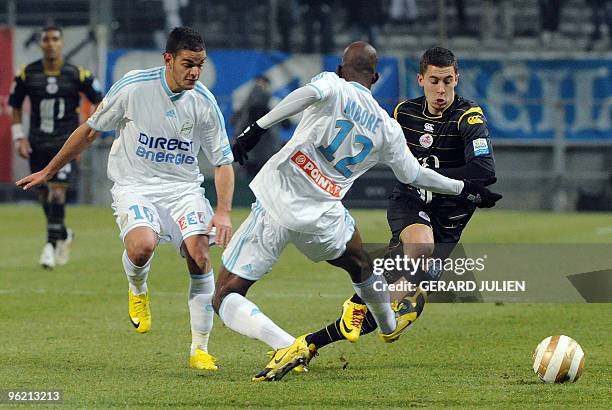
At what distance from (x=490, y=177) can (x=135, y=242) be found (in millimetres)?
2249

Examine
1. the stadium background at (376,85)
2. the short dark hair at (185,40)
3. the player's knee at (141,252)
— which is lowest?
the stadium background at (376,85)

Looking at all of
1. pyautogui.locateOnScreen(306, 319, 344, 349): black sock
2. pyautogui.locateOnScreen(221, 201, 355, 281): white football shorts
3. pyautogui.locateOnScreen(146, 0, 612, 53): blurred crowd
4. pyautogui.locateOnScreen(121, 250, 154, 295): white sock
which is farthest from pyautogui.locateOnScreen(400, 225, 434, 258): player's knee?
pyautogui.locateOnScreen(146, 0, 612, 53): blurred crowd

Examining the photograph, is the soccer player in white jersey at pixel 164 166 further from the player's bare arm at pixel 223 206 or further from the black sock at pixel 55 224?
the black sock at pixel 55 224

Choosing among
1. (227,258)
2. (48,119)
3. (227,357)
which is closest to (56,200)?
(48,119)

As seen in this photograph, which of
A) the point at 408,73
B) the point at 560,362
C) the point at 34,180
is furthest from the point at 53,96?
the point at 408,73

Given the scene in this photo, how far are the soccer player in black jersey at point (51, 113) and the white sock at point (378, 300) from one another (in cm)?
683

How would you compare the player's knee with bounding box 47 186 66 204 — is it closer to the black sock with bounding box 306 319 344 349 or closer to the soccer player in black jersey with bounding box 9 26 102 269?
the soccer player in black jersey with bounding box 9 26 102 269

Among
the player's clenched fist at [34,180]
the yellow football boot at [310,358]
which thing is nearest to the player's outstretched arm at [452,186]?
the yellow football boot at [310,358]

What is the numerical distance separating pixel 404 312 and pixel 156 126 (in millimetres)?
1945

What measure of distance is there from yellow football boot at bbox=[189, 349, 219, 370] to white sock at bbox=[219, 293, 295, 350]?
635 millimetres

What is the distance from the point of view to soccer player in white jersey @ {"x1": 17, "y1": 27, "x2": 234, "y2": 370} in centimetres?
796

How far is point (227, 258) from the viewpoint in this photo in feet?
23.8

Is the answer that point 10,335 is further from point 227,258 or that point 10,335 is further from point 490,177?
point 490,177

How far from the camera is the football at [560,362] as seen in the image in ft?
23.8
